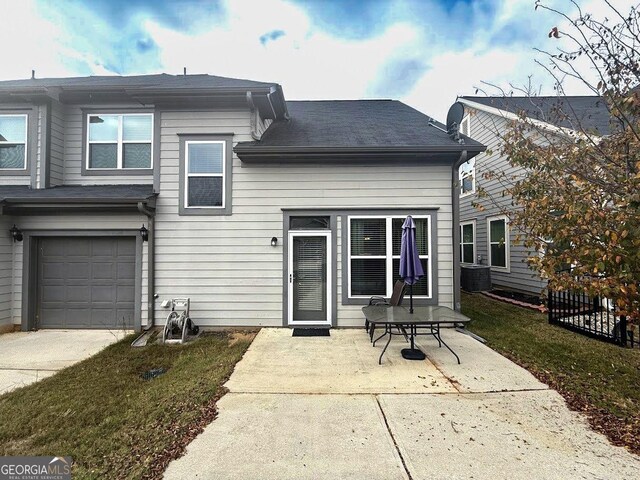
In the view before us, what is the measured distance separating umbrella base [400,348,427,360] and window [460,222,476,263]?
8.17m

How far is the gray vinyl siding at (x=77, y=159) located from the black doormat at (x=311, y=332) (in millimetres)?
4525

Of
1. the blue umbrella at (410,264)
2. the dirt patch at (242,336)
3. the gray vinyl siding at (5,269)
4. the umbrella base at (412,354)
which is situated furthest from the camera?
the gray vinyl siding at (5,269)

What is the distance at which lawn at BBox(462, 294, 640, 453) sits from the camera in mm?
2877

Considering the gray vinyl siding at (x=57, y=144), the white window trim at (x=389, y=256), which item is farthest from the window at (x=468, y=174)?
the gray vinyl siding at (x=57, y=144)

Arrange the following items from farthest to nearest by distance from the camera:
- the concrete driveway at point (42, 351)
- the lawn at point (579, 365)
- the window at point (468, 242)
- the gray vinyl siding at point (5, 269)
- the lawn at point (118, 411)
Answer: the window at point (468, 242)
the gray vinyl siding at point (5, 269)
the concrete driveway at point (42, 351)
the lawn at point (579, 365)
the lawn at point (118, 411)

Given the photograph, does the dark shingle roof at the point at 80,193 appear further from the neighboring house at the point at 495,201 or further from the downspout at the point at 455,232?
the neighboring house at the point at 495,201

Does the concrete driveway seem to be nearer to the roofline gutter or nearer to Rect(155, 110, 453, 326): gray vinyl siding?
Rect(155, 110, 453, 326): gray vinyl siding

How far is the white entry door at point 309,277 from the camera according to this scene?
600 cm

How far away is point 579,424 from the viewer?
9.11 ft

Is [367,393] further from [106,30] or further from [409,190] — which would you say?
[106,30]

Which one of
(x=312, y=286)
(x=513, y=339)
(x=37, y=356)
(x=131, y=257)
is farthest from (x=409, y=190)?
(x=37, y=356)

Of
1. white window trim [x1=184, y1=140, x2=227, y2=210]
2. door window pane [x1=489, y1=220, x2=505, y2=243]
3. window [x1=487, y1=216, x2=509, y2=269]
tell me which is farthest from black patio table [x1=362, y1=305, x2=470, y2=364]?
door window pane [x1=489, y1=220, x2=505, y2=243]

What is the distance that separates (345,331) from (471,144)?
4.37 m

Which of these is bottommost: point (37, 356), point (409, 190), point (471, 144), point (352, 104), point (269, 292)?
point (37, 356)
